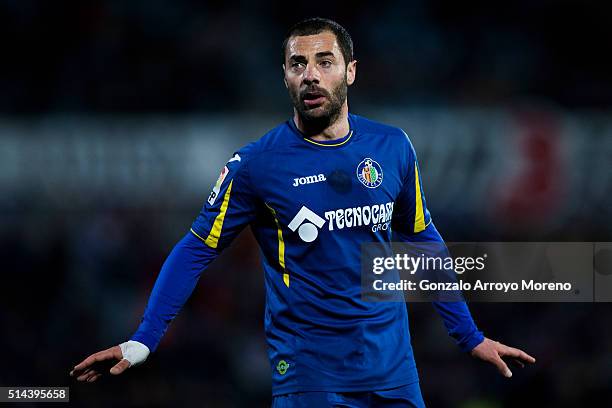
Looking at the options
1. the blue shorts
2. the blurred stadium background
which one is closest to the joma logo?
the blue shorts

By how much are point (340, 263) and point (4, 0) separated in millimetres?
8373

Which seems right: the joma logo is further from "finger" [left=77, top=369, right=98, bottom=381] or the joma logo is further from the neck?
"finger" [left=77, top=369, right=98, bottom=381]

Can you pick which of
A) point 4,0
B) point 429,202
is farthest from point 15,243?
point 429,202

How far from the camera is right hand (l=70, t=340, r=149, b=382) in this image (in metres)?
3.60

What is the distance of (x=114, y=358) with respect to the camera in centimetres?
366

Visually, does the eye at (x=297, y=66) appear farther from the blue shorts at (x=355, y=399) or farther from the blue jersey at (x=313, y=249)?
the blue shorts at (x=355, y=399)

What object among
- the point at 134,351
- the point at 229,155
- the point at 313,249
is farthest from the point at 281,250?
the point at 229,155

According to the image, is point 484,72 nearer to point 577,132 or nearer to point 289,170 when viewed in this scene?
point 577,132

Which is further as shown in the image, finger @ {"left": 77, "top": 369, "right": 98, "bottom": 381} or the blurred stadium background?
the blurred stadium background

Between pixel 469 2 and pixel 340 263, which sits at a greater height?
pixel 469 2

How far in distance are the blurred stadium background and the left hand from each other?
3.83 metres

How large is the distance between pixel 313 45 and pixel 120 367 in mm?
1576

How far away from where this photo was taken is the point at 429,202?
29.6 ft

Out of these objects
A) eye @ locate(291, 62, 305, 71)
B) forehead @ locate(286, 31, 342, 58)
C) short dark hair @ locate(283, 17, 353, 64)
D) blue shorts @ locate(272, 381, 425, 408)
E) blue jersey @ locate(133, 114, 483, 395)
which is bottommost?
blue shorts @ locate(272, 381, 425, 408)
